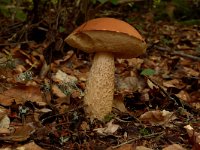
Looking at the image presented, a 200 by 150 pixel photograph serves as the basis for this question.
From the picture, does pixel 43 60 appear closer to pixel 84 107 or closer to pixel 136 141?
pixel 84 107

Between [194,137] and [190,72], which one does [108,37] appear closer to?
[194,137]

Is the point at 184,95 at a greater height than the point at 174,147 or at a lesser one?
greater

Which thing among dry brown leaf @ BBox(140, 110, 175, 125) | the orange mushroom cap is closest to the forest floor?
dry brown leaf @ BBox(140, 110, 175, 125)

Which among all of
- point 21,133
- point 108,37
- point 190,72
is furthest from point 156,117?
point 190,72

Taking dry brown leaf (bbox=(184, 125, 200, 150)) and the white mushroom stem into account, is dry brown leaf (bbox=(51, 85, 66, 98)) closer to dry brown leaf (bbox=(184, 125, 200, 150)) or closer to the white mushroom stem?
the white mushroom stem

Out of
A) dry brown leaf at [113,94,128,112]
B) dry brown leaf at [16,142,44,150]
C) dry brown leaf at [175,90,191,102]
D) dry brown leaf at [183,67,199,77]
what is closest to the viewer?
dry brown leaf at [16,142,44,150]

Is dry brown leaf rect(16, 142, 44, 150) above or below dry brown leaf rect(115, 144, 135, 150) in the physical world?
above
